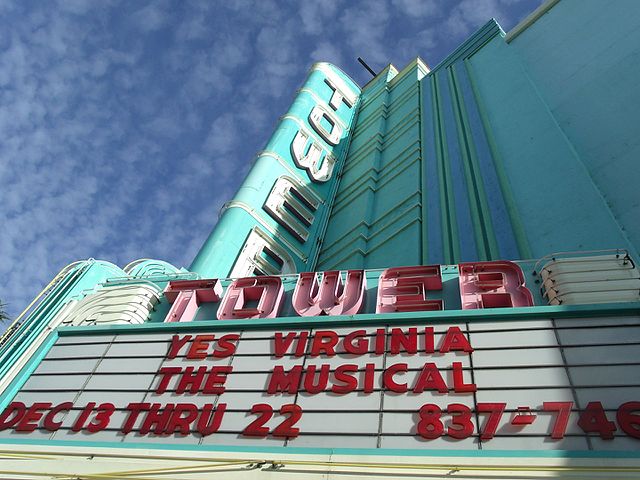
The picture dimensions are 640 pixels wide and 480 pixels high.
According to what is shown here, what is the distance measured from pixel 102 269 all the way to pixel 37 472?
6472 millimetres

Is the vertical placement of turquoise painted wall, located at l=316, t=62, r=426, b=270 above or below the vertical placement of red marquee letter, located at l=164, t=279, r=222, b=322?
above

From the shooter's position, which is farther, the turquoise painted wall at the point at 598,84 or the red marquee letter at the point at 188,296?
the turquoise painted wall at the point at 598,84

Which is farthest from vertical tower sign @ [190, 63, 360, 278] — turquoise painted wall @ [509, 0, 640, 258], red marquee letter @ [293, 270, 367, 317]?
turquoise painted wall @ [509, 0, 640, 258]

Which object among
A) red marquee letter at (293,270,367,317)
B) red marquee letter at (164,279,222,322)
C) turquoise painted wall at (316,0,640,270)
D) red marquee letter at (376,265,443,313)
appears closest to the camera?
red marquee letter at (376,265,443,313)

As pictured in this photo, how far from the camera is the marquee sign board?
→ 638 cm

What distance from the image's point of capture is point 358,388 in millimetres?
7336

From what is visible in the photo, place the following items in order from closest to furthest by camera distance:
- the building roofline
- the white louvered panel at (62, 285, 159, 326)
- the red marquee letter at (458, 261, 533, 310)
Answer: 1. the red marquee letter at (458, 261, 533, 310)
2. the white louvered panel at (62, 285, 159, 326)
3. the building roofline

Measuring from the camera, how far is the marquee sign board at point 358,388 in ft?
20.9

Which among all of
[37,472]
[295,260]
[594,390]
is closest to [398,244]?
[295,260]

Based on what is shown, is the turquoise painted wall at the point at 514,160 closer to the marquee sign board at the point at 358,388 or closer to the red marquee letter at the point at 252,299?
the marquee sign board at the point at 358,388

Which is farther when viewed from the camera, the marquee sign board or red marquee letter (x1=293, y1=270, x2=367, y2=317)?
red marquee letter (x1=293, y1=270, x2=367, y2=317)

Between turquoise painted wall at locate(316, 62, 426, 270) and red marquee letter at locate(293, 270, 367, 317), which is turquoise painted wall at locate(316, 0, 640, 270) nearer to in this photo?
turquoise painted wall at locate(316, 62, 426, 270)

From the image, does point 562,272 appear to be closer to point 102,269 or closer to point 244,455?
point 244,455

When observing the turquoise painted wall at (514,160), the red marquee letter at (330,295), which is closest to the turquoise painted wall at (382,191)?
the turquoise painted wall at (514,160)
